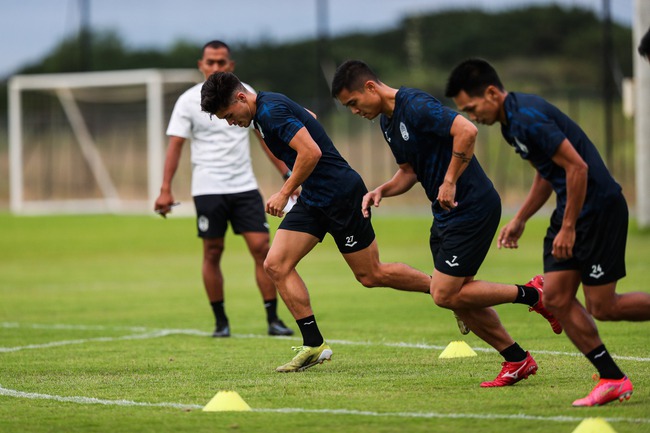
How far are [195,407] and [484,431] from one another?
1.81 meters

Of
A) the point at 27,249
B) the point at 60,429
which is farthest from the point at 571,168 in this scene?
the point at 27,249

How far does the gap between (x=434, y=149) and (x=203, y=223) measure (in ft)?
12.9

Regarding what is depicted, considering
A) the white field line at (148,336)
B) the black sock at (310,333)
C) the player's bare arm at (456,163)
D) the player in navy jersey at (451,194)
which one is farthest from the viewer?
the white field line at (148,336)

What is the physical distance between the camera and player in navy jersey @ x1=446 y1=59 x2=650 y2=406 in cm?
643

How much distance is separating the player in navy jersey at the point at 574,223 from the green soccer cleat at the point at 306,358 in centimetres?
225

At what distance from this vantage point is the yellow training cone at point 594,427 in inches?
218

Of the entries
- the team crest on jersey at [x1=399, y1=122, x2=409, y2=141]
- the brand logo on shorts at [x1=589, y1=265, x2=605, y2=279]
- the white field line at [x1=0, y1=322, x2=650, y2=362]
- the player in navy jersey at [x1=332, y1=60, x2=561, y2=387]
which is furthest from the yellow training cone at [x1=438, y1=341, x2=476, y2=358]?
the brand logo on shorts at [x1=589, y1=265, x2=605, y2=279]

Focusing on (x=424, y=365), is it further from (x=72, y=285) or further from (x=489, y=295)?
(x=72, y=285)

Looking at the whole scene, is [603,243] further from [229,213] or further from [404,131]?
[229,213]

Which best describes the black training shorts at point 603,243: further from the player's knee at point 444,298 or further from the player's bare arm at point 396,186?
the player's bare arm at point 396,186

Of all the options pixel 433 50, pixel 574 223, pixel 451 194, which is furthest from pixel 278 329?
pixel 433 50

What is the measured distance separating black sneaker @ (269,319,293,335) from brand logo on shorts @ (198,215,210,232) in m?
1.08

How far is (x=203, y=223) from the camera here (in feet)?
36.1

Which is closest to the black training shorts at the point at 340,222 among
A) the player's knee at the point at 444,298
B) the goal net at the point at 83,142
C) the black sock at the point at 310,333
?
the black sock at the point at 310,333
